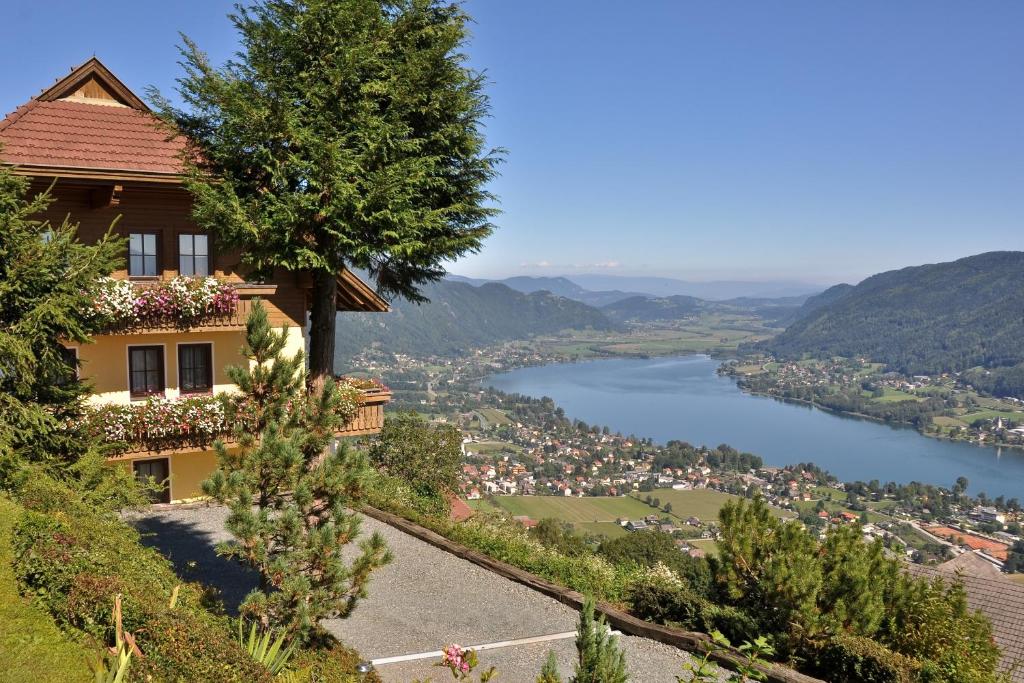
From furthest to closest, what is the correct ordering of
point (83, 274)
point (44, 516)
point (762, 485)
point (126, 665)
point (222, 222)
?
point (762, 485), point (222, 222), point (83, 274), point (44, 516), point (126, 665)

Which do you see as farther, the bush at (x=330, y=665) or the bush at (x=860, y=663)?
the bush at (x=860, y=663)

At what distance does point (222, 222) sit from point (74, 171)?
136 inches

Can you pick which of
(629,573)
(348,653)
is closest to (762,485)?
(629,573)

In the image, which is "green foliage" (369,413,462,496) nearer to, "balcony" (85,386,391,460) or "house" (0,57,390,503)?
"house" (0,57,390,503)

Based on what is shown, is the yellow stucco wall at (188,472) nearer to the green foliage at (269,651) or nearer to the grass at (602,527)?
the green foliage at (269,651)

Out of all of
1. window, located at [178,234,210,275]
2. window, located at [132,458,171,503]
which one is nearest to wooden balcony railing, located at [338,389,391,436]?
window, located at [132,458,171,503]

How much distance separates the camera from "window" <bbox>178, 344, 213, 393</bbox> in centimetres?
1616

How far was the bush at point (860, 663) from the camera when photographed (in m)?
9.28

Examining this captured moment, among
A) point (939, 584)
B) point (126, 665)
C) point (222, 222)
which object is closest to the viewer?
point (126, 665)

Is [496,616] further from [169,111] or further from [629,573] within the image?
[169,111]

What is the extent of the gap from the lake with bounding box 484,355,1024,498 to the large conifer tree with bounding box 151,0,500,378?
349ft

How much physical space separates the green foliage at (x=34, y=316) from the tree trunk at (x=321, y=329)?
167 inches

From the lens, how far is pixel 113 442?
530 inches

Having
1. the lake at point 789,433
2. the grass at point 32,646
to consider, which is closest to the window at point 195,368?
the grass at point 32,646
